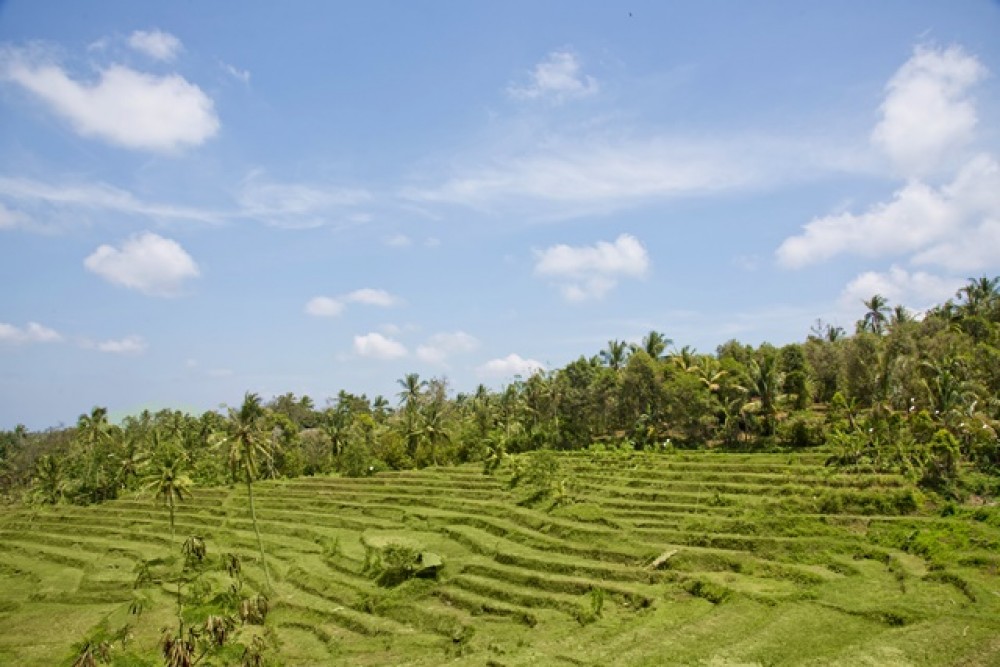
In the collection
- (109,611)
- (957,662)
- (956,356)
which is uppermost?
(956,356)

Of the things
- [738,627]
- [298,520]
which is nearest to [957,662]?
[738,627]

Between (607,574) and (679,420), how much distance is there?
97.3ft

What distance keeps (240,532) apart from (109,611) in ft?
45.6

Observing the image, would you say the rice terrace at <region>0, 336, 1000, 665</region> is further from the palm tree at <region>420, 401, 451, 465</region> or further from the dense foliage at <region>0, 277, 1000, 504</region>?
the palm tree at <region>420, 401, 451, 465</region>

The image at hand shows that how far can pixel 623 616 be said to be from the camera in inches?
1032

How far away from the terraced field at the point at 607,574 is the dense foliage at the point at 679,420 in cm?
536

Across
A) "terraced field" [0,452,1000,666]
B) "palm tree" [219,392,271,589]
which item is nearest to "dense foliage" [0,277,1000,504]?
"palm tree" [219,392,271,589]

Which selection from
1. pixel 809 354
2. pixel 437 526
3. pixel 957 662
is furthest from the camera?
pixel 809 354

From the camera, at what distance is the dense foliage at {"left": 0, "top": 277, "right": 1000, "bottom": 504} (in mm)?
40938

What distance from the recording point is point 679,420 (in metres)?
58.2

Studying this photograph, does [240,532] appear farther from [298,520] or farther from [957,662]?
[957,662]

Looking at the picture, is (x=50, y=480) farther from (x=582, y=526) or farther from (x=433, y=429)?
(x=582, y=526)

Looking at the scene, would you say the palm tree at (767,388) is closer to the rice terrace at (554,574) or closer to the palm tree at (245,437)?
the rice terrace at (554,574)

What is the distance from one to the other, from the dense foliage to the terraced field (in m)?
5.36
